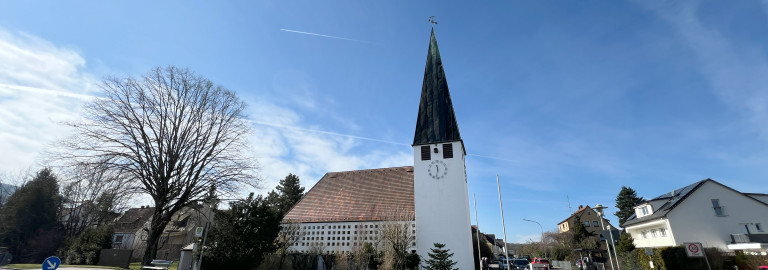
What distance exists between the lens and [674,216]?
22.7m

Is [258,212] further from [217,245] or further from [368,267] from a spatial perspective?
[368,267]

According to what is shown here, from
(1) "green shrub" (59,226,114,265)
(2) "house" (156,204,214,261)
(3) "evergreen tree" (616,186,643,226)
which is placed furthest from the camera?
(3) "evergreen tree" (616,186,643,226)

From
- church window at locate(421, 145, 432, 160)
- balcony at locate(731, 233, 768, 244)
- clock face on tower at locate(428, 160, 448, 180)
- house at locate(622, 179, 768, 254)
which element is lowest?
balcony at locate(731, 233, 768, 244)

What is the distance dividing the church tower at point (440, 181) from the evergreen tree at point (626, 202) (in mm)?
40294

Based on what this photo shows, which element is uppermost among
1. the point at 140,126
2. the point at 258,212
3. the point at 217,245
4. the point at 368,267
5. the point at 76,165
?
the point at 140,126

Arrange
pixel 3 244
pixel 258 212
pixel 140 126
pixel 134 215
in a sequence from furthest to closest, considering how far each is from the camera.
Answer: pixel 134 215 < pixel 3 244 < pixel 140 126 < pixel 258 212

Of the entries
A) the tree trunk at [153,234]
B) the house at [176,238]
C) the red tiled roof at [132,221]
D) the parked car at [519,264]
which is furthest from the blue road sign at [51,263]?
the red tiled roof at [132,221]

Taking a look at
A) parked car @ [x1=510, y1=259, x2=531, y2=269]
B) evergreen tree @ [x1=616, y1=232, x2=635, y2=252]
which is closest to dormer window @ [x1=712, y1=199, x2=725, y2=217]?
evergreen tree @ [x1=616, y1=232, x2=635, y2=252]

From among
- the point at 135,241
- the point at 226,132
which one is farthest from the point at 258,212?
the point at 135,241

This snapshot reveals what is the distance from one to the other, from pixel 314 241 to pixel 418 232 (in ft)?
26.2

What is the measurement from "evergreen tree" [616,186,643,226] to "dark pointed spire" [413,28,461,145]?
41.0m

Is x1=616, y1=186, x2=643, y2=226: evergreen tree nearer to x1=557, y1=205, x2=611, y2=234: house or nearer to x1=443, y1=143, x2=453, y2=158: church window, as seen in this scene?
x1=557, y1=205, x2=611, y2=234: house

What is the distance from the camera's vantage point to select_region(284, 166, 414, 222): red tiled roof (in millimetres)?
24172

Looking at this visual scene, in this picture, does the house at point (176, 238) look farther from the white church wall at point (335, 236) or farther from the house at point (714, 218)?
the house at point (714, 218)
